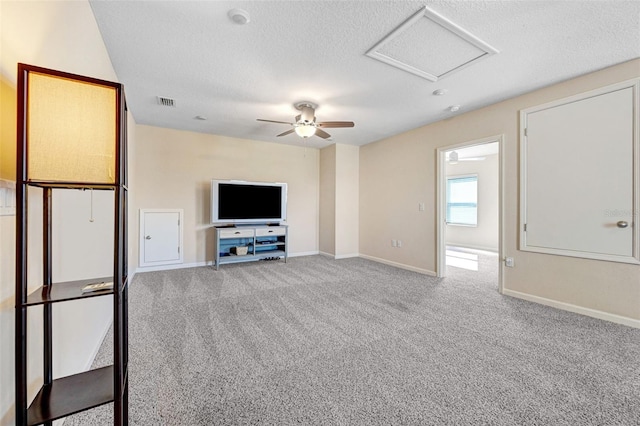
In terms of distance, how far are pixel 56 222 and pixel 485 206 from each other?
7.74 meters

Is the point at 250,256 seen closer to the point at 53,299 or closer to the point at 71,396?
the point at 71,396

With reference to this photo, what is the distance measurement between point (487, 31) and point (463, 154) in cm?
499

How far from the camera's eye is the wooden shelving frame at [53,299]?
86 centimetres

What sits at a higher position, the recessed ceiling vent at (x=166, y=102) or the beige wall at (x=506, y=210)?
the recessed ceiling vent at (x=166, y=102)

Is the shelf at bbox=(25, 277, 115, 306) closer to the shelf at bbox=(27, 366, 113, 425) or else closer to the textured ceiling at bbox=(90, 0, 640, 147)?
the shelf at bbox=(27, 366, 113, 425)

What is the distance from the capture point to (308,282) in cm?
383

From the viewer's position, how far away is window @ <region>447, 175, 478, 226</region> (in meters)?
6.93

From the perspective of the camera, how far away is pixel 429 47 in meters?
2.25

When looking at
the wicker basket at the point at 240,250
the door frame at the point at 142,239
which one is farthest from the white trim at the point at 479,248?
the door frame at the point at 142,239

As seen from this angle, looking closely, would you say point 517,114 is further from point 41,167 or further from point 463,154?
point 41,167

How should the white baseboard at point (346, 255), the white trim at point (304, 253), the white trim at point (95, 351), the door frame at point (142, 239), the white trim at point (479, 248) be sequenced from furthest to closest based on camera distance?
the white trim at point (479, 248), the white trim at point (304, 253), the white baseboard at point (346, 255), the door frame at point (142, 239), the white trim at point (95, 351)

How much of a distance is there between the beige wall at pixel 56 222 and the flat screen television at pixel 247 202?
2495 mm

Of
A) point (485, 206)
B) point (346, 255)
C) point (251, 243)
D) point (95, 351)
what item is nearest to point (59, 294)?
point (95, 351)

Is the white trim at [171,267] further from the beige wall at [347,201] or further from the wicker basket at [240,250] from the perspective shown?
the beige wall at [347,201]
